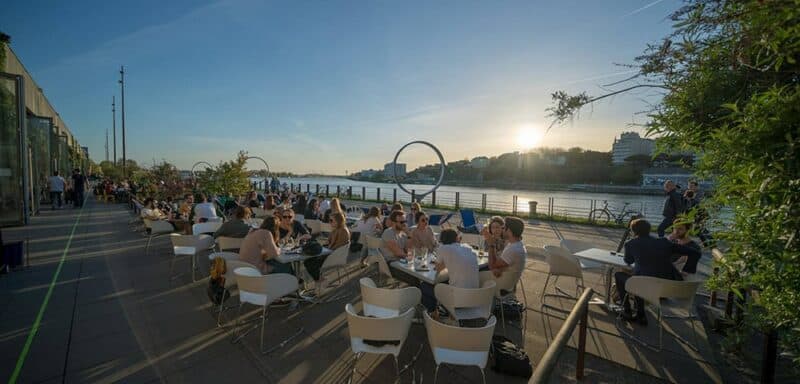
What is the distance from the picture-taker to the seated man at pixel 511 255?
394cm

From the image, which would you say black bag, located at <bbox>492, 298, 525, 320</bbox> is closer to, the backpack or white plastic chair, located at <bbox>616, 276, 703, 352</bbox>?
white plastic chair, located at <bbox>616, 276, 703, 352</bbox>

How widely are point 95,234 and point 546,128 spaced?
1137cm

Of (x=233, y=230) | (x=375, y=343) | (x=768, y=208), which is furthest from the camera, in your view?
(x=233, y=230)

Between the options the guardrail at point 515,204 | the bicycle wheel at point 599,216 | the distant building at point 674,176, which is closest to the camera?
the distant building at point 674,176

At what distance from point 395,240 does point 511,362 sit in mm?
2322

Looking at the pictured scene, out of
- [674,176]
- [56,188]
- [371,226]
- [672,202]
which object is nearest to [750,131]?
[371,226]

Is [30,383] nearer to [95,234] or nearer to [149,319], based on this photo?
[149,319]

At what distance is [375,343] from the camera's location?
2.75 m

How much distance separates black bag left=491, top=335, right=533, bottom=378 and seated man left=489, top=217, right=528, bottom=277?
1015 millimetres

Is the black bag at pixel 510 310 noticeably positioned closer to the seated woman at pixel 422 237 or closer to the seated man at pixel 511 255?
the seated man at pixel 511 255

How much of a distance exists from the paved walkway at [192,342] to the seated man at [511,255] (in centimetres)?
70

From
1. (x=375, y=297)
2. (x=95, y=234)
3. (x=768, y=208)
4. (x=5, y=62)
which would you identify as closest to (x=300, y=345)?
(x=375, y=297)

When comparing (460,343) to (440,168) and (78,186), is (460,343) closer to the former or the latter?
(440,168)

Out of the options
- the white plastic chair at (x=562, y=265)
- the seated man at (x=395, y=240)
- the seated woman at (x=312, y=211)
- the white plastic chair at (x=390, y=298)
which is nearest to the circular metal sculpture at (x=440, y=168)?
the seated woman at (x=312, y=211)
